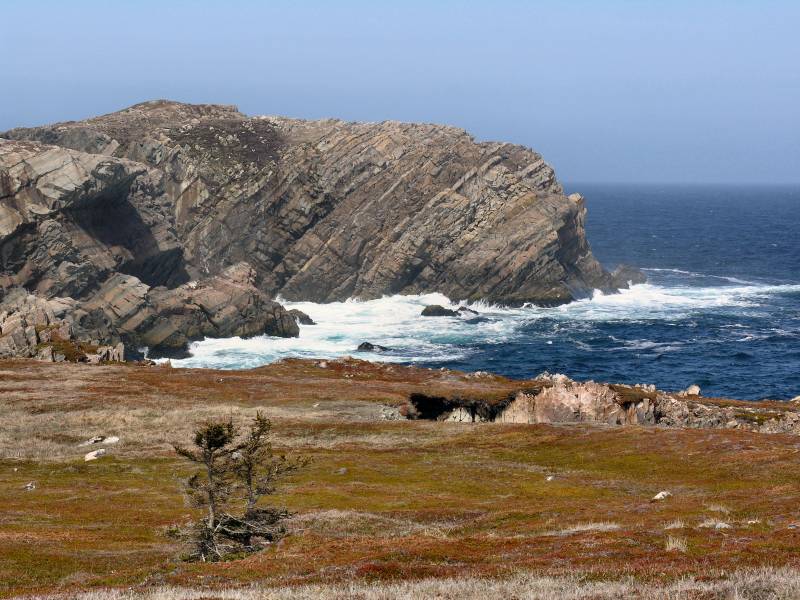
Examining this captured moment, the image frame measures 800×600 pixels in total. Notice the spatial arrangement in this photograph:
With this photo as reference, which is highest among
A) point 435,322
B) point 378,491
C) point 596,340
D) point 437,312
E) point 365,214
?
point 365,214

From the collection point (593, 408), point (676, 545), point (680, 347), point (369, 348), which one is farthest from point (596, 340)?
point (676, 545)

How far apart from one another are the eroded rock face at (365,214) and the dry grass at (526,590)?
12574 cm

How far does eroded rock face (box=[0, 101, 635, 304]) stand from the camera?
15962 centimetres

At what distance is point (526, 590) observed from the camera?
74.7 feet

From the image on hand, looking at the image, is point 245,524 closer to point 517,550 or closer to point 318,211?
point 517,550

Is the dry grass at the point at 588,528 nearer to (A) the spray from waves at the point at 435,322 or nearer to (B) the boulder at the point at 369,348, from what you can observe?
(A) the spray from waves at the point at 435,322

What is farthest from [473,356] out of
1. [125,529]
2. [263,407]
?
[125,529]

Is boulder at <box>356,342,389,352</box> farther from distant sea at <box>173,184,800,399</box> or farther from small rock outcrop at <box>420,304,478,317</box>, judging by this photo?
small rock outcrop at <box>420,304,478,317</box>

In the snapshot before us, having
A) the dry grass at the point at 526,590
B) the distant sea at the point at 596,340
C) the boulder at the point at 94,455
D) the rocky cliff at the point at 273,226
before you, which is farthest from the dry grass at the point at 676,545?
the rocky cliff at the point at 273,226

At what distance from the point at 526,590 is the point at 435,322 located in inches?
5033

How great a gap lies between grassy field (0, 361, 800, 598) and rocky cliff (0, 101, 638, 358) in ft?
118

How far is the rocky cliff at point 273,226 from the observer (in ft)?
415

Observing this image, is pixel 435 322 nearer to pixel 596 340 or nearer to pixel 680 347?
pixel 596 340

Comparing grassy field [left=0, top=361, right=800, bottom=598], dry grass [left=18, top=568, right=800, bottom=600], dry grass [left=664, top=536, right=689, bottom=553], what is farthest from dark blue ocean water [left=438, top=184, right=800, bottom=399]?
dry grass [left=18, top=568, right=800, bottom=600]
